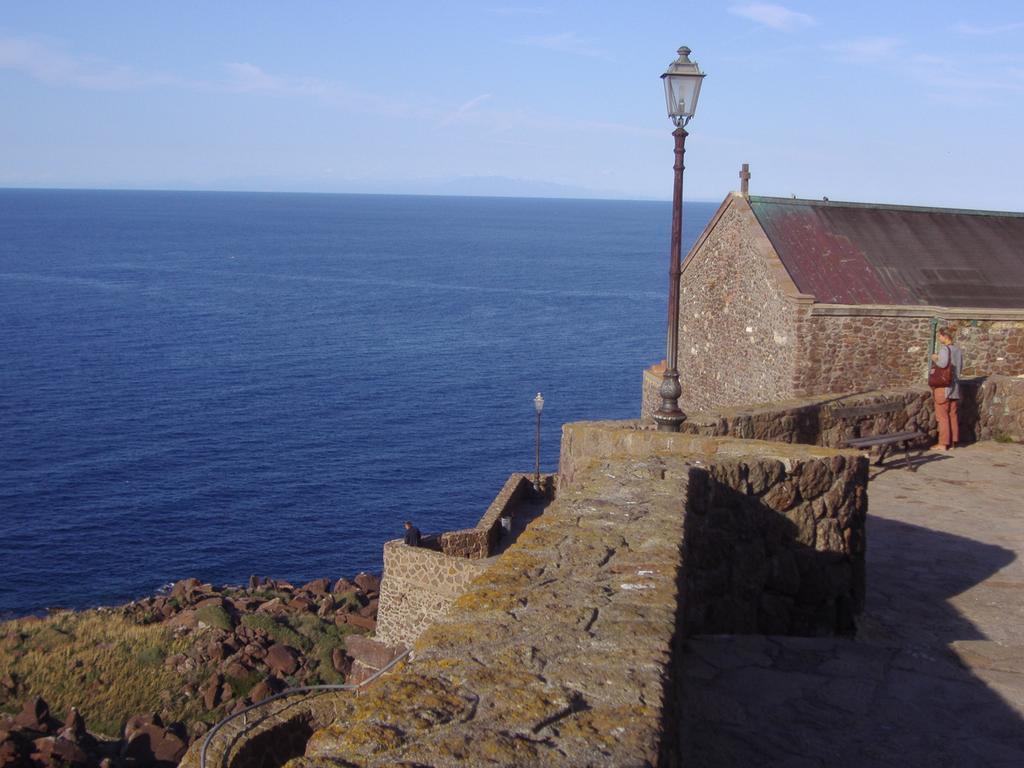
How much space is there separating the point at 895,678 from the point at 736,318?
55.0 feet

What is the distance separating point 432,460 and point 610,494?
46.2m

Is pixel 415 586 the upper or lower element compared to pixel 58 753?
upper

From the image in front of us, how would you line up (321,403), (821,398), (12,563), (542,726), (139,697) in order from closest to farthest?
1. (542,726)
2. (821,398)
3. (139,697)
4. (12,563)
5. (321,403)

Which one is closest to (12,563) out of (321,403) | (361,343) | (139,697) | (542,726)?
(139,697)

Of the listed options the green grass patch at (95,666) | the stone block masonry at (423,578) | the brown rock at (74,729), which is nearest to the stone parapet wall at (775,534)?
the stone block masonry at (423,578)

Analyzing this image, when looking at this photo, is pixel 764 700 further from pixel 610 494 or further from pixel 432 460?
pixel 432 460

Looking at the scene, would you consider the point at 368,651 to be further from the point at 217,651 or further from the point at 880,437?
the point at 880,437

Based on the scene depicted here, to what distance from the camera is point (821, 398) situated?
497 inches

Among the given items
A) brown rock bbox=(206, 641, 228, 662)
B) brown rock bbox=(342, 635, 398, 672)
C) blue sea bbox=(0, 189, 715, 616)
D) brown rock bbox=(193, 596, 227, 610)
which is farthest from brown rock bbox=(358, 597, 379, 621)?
blue sea bbox=(0, 189, 715, 616)

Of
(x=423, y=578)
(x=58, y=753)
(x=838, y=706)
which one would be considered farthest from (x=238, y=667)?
(x=838, y=706)

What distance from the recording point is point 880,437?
1271 cm

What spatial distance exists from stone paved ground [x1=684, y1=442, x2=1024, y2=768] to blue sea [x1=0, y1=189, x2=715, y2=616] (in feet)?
102

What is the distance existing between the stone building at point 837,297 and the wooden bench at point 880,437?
638cm

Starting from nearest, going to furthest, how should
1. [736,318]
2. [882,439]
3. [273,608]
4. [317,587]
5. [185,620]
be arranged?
[882,439] < [736,318] < [185,620] < [273,608] < [317,587]
